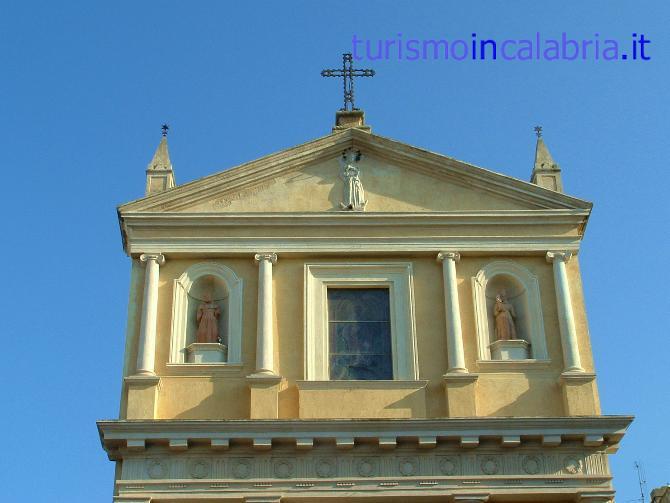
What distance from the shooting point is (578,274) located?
784 inches

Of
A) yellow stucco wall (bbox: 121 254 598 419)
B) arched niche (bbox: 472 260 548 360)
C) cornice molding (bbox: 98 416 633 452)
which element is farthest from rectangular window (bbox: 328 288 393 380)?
arched niche (bbox: 472 260 548 360)

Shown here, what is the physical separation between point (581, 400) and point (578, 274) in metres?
2.44

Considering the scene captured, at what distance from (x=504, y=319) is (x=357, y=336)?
2.45 meters

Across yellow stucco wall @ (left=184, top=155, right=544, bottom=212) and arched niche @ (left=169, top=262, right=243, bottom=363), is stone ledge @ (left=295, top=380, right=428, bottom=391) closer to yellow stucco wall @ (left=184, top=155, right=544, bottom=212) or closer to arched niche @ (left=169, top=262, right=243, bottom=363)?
arched niche @ (left=169, top=262, right=243, bottom=363)

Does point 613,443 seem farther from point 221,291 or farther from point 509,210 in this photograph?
point 221,291

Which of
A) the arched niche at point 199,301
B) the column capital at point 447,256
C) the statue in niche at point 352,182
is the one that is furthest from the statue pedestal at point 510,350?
the arched niche at point 199,301

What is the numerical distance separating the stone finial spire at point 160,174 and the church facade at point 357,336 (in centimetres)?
5

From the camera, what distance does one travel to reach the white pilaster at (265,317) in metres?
18.7

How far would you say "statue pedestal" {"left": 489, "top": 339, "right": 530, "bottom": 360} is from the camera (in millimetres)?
19078

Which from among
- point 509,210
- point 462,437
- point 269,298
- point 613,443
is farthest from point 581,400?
point 269,298

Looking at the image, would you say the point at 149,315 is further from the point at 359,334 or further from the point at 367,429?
the point at 367,429

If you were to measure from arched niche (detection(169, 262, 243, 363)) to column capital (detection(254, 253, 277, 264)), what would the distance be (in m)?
0.46

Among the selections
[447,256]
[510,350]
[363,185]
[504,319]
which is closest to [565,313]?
[504,319]

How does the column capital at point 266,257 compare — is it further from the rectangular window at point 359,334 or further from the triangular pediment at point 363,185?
the rectangular window at point 359,334
